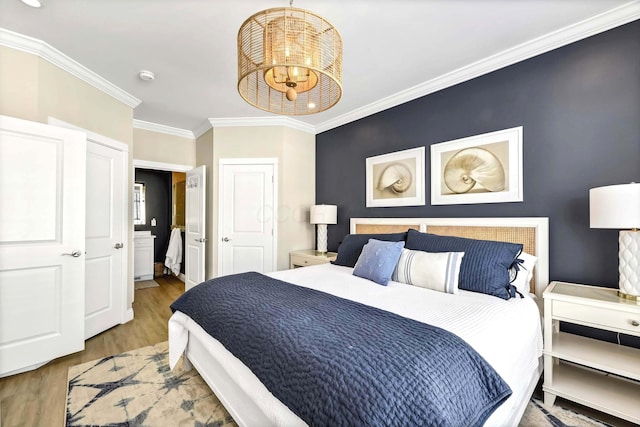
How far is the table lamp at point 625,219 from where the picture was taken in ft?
5.16

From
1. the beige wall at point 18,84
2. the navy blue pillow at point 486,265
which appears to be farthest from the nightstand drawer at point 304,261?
the beige wall at point 18,84

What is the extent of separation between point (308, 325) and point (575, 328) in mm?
2116

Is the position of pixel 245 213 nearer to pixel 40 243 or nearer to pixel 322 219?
pixel 322 219

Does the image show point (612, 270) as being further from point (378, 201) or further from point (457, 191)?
point (378, 201)

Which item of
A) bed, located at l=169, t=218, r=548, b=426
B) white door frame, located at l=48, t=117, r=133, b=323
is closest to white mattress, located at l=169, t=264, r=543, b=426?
bed, located at l=169, t=218, r=548, b=426

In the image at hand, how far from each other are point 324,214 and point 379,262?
1.64m

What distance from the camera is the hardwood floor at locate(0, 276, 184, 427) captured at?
5.59 feet

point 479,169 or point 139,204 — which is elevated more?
point 479,169

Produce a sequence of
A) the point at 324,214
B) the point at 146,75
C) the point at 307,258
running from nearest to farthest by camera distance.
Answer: the point at 146,75 < the point at 307,258 < the point at 324,214

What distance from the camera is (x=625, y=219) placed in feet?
5.22

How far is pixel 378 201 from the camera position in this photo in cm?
349

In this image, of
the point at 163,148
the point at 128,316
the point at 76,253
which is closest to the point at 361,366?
the point at 76,253

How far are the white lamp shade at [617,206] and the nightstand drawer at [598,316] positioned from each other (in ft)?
1.63

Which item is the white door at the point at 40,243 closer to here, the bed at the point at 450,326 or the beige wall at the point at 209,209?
the bed at the point at 450,326
